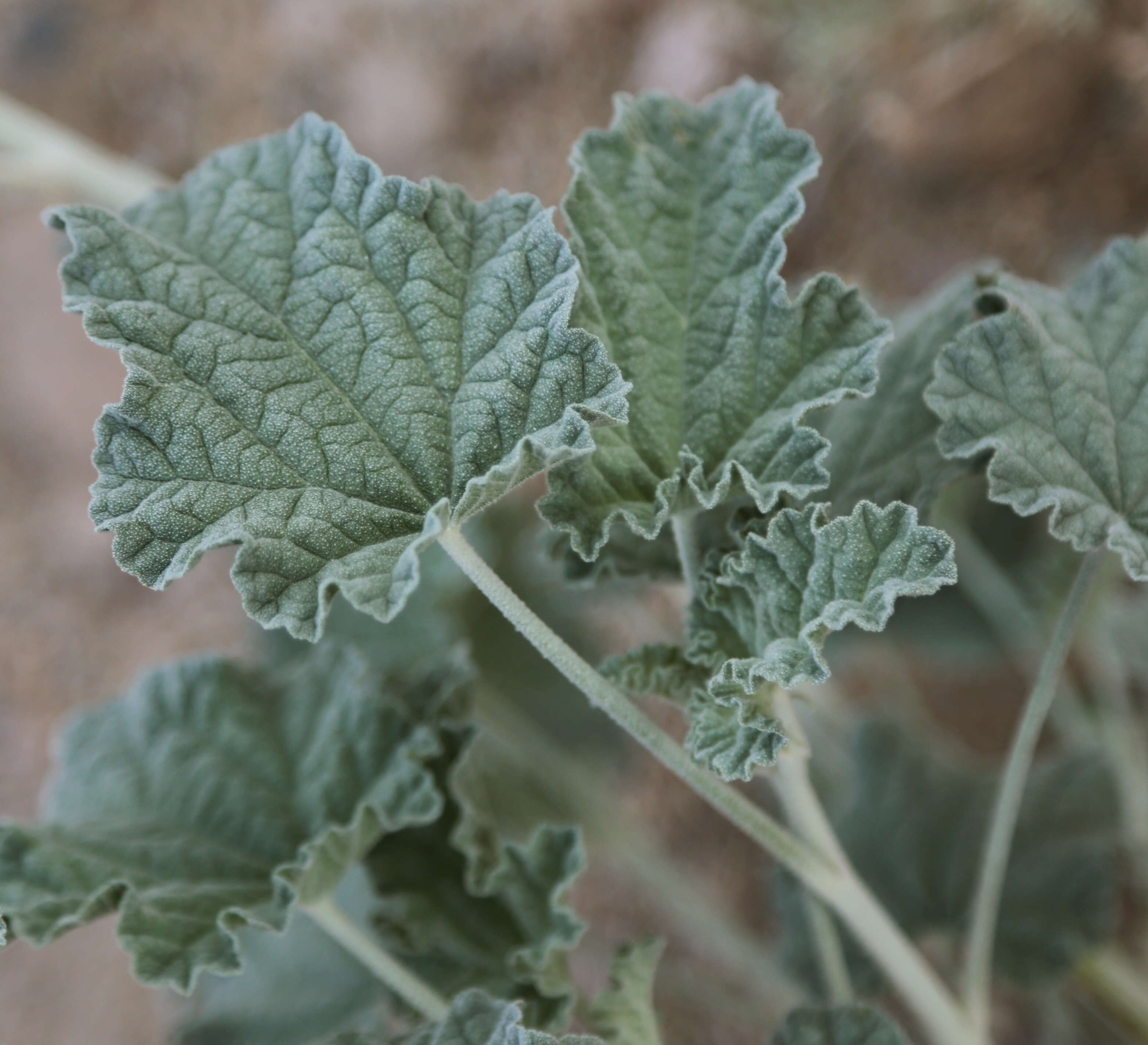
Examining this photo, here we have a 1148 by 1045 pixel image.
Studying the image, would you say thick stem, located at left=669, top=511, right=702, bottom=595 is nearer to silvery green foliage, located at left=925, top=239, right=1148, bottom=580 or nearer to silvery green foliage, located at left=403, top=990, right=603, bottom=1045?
silvery green foliage, located at left=925, top=239, right=1148, bottom=580

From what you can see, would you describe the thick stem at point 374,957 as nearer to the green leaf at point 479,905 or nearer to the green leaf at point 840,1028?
the green leaf at point 479,905

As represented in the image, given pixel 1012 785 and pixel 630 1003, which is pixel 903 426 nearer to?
pixel 1012 785

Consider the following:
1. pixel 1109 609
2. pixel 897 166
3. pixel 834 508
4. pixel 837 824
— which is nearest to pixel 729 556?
pixel 834 508

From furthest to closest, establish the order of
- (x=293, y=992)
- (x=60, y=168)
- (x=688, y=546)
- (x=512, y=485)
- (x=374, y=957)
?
(x=60, y=168), (x=293, y=992), (x=374, y=957), (x=688, y=546), (x=512, y=485)

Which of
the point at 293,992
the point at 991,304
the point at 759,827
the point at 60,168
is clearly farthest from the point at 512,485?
the point at 60,168

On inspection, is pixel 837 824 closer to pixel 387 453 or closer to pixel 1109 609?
pixel 1109 609

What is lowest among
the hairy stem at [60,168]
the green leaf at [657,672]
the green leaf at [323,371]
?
the green leaf at [657,672]

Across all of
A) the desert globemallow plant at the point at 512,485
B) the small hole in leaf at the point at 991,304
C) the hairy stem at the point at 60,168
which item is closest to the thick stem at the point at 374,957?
the desert globemallow plant at the point at 512,485
